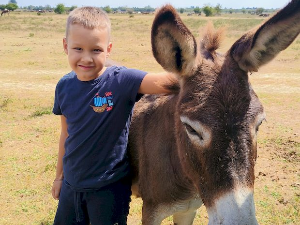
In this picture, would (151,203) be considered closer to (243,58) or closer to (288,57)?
(243,58)

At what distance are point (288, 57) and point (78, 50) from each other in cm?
2015

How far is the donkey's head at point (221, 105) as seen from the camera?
→ 2.11 metres

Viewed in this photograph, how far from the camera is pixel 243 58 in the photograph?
2488 mm

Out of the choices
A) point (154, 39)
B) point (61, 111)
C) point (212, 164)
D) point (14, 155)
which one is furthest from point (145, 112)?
point (14, 155)

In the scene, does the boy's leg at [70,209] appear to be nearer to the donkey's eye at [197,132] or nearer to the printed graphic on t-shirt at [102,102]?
the printed graphic on t-shirt at [102,102]

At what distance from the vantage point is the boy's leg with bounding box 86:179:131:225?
2.95 metres

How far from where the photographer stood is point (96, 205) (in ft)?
9.70

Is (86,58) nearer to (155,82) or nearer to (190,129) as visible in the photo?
(155,82)

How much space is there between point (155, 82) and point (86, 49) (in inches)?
26.5

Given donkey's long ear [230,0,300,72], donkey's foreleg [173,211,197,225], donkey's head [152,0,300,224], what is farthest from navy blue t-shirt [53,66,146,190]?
donkey's foreleg [173,211,197,225]

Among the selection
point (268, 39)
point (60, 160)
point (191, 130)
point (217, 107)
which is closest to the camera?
point (217, 107)

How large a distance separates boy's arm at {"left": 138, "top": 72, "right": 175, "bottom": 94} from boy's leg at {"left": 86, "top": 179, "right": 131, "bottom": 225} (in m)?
0.96

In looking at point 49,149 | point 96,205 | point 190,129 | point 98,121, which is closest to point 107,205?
point 96,205

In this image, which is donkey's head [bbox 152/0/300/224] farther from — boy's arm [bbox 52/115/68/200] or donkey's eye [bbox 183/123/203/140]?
boy's arm [bbox 52/115/68/200]
